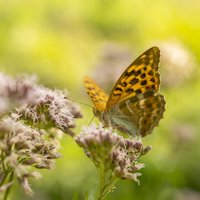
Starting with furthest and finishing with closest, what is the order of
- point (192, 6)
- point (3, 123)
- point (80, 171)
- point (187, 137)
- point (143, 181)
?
point (192, 6), point (80, 171), point (187, 137), point (143, 181), point (3, 123)

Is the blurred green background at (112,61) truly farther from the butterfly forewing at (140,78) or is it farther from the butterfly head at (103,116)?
the butterfly forewing at (140,78)

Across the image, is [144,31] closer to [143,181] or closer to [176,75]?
[176,75]

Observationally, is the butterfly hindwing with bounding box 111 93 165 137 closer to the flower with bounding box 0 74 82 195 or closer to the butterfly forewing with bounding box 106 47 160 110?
the butterfly forewing with bounding box 106 47 160 110

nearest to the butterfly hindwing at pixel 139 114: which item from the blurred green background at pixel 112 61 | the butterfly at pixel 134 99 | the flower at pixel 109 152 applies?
the butterfly at pixel 134 99

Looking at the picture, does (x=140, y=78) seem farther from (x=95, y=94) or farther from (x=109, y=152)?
(x=109, y=152)

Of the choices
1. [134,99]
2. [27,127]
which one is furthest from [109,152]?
[134,99]

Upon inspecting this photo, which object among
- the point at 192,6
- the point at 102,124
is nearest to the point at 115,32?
the point at 192,6

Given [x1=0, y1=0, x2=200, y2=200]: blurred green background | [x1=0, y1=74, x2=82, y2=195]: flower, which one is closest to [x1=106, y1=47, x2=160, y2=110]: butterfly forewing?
[x1=0, y1=74, x2=82, y2=195]: flower
